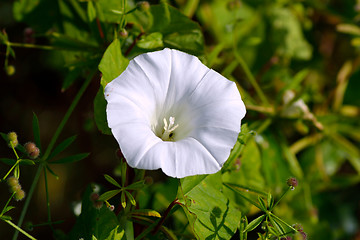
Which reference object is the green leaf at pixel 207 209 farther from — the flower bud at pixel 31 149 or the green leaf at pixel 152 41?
the green leaf at pixel 152 41

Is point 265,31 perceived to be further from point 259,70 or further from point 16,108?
point 16,108

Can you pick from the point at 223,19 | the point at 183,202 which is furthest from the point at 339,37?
the point at 183,202

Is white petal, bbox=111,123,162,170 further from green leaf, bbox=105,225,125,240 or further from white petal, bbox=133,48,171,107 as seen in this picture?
green leaf, bbox=105,225,125,240

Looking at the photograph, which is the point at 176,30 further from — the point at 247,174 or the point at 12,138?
the point at 12,138

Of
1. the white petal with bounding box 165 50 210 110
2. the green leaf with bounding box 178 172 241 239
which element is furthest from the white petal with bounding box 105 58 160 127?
the green leaf with bounding box 178 172 241 239

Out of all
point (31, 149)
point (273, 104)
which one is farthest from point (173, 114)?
point (273, 104)

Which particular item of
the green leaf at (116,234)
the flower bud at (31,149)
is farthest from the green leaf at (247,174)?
the flower bud at (31,149)

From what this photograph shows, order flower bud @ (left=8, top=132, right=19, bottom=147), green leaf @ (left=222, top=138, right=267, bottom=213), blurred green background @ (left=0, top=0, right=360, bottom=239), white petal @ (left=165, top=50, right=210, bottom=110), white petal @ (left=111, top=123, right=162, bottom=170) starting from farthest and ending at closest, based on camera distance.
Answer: blurred green background @ (left=0, top=0, right=360, bottom=239) → green leaf @ (left=222, top=138, right=267, bottom=213) → white petal @ (left=165, top=50, right=210, bottom=110) → flower bud @ (left=8, top=132, right=19, bottom=147) → white petal @ (left=111, top=123, right=162, bottom=170)
